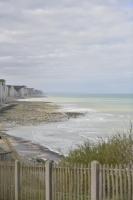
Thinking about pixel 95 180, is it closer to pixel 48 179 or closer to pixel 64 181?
pixel 64 181

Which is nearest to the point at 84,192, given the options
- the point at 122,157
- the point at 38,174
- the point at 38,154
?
the point at 38,174

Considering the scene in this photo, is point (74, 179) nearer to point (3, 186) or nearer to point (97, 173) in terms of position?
point (97, 173)

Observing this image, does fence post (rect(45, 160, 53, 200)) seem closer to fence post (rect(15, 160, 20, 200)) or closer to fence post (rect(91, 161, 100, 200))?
fence post (rect(15, 160, 20, 200))

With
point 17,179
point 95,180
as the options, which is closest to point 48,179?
point 17,179

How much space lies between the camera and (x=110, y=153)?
551 inches

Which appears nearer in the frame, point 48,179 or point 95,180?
point 95,180

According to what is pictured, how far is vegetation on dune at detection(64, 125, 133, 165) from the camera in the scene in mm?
13773

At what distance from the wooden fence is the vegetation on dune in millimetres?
2332

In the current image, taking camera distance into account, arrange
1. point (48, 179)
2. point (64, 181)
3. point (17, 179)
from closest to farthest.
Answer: point (64, 181) → point (48, 179) → point (17, 179)

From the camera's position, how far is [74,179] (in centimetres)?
1160

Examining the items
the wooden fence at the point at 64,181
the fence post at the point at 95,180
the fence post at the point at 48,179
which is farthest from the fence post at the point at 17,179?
the fence post at the point at 95,180

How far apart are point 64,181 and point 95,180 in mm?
993

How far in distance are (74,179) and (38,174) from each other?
1.09 meters

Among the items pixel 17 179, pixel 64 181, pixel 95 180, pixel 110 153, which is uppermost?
pixel 110 153
